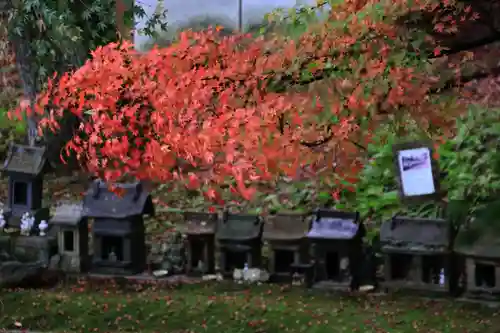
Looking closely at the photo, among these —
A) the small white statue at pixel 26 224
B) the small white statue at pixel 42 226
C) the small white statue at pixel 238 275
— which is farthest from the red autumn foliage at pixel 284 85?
the small white statue at pixel 26 224

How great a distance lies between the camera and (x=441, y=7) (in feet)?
15.6

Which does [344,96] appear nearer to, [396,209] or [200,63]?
[200,63]

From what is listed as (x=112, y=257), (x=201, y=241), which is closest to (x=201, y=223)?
(x=201, y=241)

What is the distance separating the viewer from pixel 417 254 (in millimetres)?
6344

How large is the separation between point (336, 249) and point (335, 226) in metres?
0.21

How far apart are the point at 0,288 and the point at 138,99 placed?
2.44 m

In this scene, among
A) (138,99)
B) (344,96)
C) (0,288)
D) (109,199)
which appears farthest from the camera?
(138,99)

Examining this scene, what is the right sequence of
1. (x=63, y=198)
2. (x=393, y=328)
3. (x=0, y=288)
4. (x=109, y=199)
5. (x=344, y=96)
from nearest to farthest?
(x=344, y=96) < (x=393, y=328) < (x=0, y=288) < (x=109, y=199) < (x=63, y=198)

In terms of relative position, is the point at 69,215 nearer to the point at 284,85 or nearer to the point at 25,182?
the point at 25,182

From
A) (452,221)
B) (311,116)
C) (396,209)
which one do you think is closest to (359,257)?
(452,221)

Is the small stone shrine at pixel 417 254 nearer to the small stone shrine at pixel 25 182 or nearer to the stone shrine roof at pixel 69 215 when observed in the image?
the stone shrine roof at pixel 69 215

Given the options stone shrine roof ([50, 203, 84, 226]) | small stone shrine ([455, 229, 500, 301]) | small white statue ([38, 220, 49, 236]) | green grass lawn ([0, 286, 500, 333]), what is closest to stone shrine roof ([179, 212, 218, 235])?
green grass lawn ([0, 286, 500, 333])

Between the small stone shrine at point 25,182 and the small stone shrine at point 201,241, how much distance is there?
5.75ft

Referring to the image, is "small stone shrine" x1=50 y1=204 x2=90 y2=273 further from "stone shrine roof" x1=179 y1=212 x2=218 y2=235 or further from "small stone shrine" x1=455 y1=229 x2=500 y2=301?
"small stone shrine" x1=455 y1=229 x2=500 y2=301
